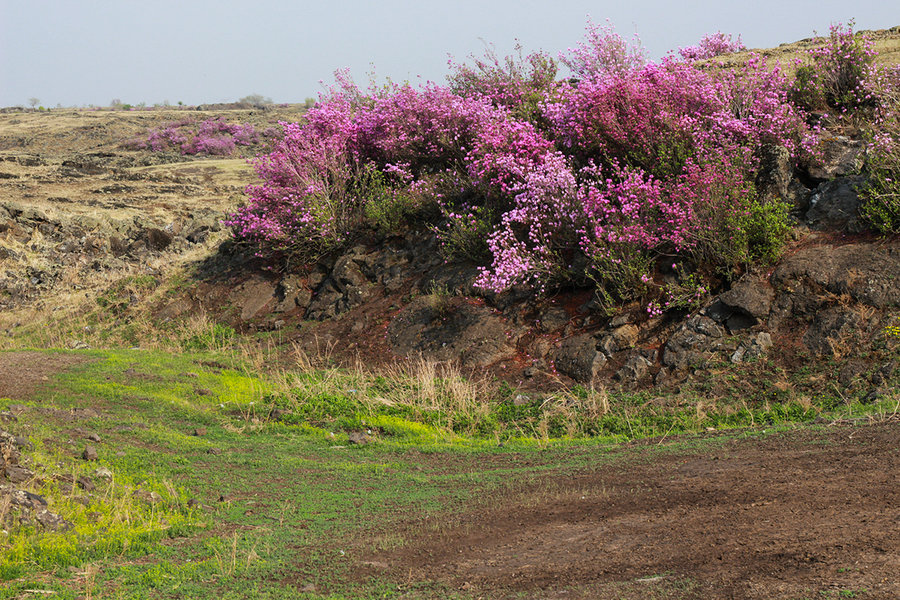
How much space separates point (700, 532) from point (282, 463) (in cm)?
528

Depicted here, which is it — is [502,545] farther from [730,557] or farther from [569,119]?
[569,119]

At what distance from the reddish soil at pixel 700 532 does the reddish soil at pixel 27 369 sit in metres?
8.72

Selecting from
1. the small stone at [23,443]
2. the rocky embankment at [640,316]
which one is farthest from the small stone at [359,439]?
the small stone at [23,443]

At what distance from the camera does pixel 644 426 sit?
997cm

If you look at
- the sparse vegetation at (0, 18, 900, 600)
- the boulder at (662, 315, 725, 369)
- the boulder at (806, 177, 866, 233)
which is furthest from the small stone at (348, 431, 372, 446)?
the boulder at (806, 177, 866, 233)

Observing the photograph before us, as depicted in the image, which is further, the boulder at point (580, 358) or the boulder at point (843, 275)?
the boulder at point (580, 358)

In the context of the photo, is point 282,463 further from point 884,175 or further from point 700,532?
point 884,175

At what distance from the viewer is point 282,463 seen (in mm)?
9133

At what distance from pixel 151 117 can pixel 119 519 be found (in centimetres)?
5822

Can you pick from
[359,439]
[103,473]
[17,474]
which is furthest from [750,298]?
[17,474]

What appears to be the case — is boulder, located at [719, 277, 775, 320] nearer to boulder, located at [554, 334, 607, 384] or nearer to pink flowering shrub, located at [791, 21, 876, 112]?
boulder, located at [554, 334, 607, 384]

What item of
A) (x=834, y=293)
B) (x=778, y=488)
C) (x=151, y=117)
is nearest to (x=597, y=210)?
(x=834, y=293)

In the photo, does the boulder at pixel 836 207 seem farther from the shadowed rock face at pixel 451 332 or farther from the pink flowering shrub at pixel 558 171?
the shadowed rock face at pixel 451 332

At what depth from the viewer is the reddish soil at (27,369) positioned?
12.1 meters
